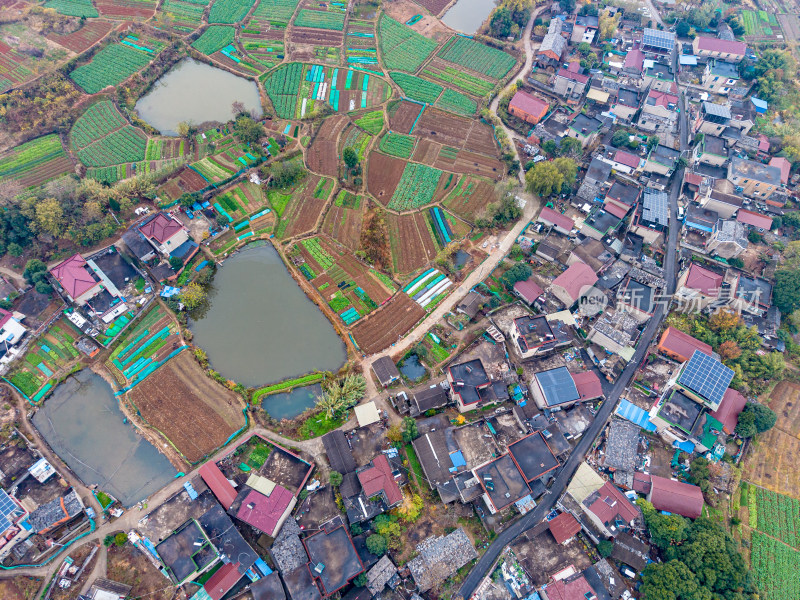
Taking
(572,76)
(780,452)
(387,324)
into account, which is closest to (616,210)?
(572,76)

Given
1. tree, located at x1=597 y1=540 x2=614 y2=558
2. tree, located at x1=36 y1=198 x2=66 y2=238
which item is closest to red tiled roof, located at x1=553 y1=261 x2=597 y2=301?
tree, located at x1=597 y1=540 x2=614 y2=558

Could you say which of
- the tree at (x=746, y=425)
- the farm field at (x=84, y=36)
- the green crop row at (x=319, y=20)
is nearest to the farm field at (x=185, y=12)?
the farm field at (x=84, y=36)

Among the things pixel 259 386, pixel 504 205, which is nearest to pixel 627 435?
pixel 504 205

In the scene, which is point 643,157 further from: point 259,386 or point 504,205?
point 259,386

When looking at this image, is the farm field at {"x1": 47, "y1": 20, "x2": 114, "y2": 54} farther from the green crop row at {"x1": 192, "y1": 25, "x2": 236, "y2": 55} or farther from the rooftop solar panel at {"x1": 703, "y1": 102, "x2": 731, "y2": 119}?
the rooftop solar panel at {"x1": 703, "y1": 102, "x2": 731, "y2": 119}

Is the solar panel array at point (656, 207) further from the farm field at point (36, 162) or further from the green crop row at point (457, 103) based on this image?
the farm field at point (36, 162)

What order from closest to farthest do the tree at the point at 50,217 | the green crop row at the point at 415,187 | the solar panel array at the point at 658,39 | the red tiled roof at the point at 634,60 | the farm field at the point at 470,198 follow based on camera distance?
the tree at the point at 50,217
the farm field at the point at 470,198
the green crop row at the point at 415,187
the red tiled roof at the point at 634,60
the solar panel array at the point at 658,39
